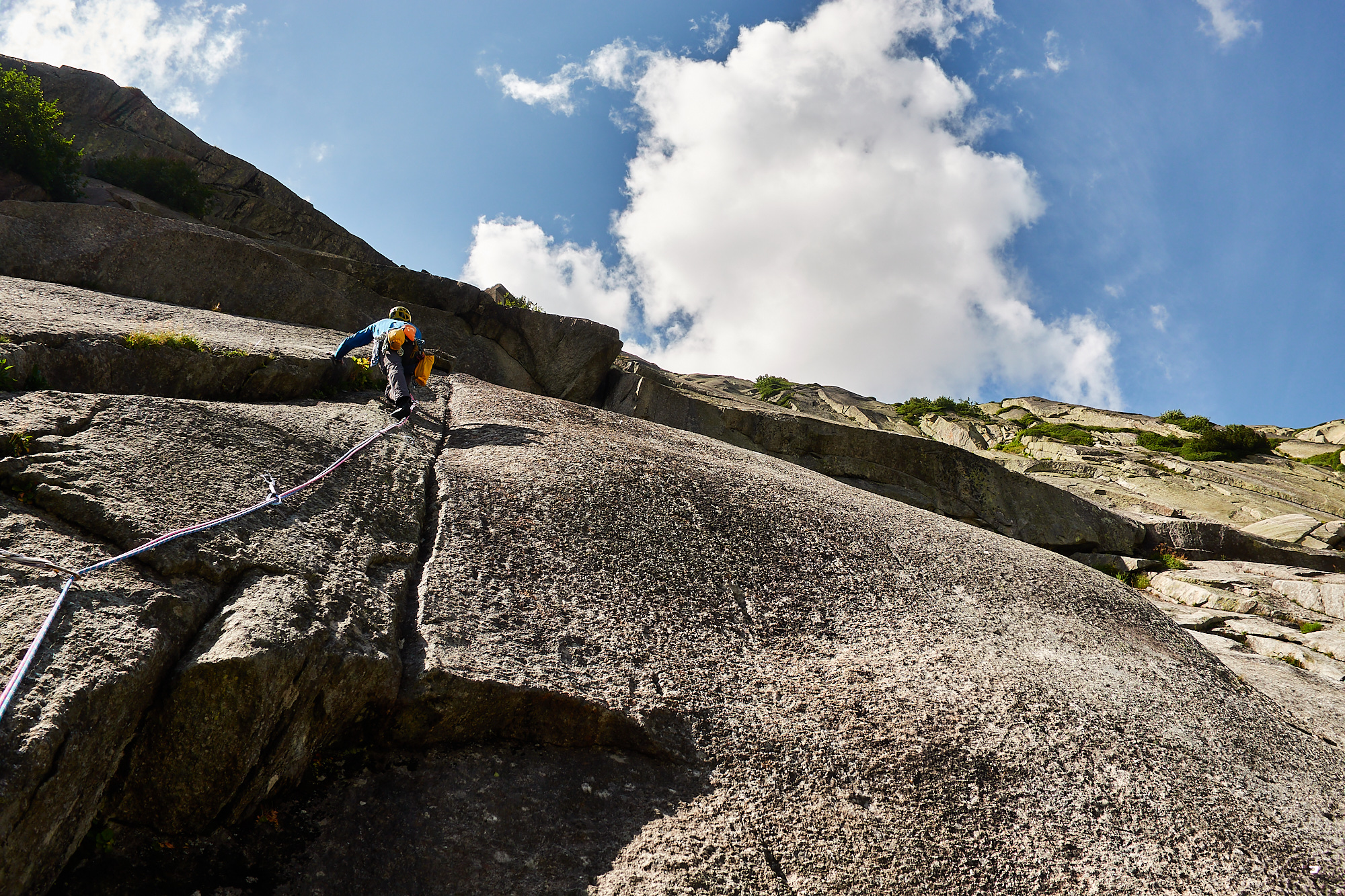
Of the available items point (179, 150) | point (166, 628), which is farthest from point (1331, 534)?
point (179, 150)

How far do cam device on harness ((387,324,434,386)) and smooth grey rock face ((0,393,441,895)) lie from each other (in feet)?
17.2

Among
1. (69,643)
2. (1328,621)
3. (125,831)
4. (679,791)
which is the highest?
(1328,621)

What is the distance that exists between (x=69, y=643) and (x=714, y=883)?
439cm

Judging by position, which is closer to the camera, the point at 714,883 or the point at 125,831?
the point at 125,831

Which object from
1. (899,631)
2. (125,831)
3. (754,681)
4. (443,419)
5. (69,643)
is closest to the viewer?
(69,643)

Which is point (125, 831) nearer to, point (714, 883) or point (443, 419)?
point (714, 883)

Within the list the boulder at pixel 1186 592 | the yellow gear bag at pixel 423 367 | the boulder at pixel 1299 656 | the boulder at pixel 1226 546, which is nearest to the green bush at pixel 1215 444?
the boulder at pixel 1226 546

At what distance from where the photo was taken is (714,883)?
467 cm

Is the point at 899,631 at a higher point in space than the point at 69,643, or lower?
higher

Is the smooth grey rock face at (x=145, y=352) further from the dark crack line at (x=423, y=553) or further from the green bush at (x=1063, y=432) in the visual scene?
the green bush at (x=1063, y=432)

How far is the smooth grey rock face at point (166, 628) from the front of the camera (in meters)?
3.82

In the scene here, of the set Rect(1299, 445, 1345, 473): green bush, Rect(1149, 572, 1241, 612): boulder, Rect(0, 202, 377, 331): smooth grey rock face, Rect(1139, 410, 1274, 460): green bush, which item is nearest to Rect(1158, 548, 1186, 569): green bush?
Rect(1149, 572, 1241, 612): boulder

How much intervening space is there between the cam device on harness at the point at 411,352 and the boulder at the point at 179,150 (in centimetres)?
2271

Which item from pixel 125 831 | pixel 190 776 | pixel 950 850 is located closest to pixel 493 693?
pixel 190 776
